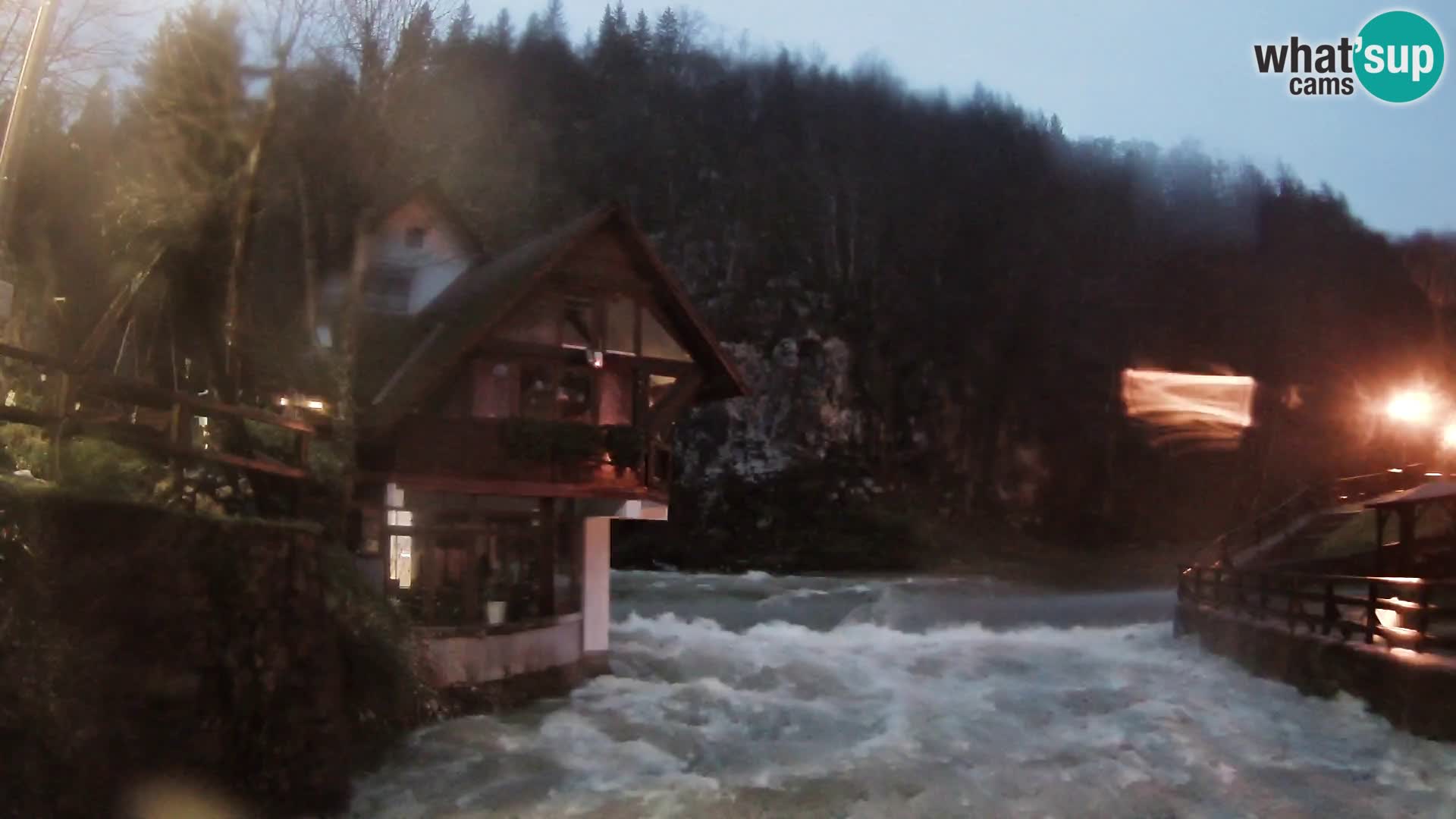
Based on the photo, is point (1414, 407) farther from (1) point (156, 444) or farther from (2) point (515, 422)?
(1) point (156, 444)

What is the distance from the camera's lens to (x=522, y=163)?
45.1m

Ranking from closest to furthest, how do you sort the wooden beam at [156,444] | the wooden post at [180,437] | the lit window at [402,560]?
the wooden beam at [156,444] < the wooden post at [180,437] < the lit window at [402,560]

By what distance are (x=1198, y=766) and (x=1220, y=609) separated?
38.5 ft

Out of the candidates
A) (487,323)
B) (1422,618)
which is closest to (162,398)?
(487,323)

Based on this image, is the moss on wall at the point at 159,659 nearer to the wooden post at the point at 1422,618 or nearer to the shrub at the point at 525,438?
the shrub at the point at 525,438

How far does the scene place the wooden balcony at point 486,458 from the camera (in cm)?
1922

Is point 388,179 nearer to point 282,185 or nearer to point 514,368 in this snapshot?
point 282,185

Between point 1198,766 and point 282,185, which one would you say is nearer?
point 1198,766

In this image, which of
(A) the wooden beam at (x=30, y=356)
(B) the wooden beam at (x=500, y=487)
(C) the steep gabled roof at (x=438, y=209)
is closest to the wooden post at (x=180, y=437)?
(A) the wooden beam at (x=30, y=356)

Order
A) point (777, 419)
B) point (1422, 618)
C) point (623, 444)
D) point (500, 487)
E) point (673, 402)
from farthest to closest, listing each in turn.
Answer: point (777, 419) → point (673, 402) → point (623, 444) → point (500, 487) → point (1422, 618)

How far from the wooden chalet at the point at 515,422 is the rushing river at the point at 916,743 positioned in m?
1.78

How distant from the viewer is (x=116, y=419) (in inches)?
505

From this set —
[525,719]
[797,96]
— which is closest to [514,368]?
[525,719]

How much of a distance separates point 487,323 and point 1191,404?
58.6 m
